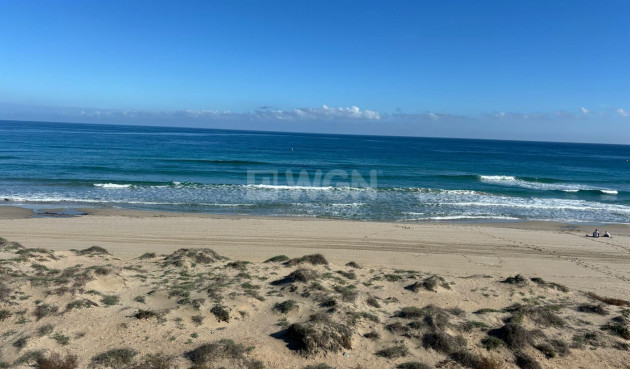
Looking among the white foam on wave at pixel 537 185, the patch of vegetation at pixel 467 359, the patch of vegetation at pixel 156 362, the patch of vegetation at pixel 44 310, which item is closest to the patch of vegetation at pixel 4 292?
the patch of vegetation at pixel 44 310

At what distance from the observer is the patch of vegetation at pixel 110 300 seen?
8055mm

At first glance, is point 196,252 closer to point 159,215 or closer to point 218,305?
point 218,305

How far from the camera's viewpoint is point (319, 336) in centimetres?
690

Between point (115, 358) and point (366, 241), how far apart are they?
39.7 feet

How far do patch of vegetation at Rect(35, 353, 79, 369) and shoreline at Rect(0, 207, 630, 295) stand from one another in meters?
7.89

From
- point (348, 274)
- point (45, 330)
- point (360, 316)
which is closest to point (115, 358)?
point (45, 330)

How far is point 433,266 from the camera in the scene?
1386 cm

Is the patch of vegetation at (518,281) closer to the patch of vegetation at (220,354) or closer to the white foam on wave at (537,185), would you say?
the patch of vegetation at (220,354)

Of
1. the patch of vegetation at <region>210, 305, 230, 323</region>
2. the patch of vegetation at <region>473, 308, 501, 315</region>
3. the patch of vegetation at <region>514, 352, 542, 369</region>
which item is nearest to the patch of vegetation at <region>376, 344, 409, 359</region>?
the patch of vegetation at <region>514, 352, 542, 369</region>

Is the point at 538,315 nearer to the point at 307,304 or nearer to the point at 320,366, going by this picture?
the point at 307,304

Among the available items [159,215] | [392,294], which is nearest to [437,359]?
[392,294]

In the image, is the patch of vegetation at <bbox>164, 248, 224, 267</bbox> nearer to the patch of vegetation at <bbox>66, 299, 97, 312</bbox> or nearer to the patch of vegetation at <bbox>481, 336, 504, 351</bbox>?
the patch of vegetation at <bbox>66, 299, 97, 312</bbox>

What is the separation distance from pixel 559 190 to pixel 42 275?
3816cm

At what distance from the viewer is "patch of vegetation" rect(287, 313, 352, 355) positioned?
6.78 metres
